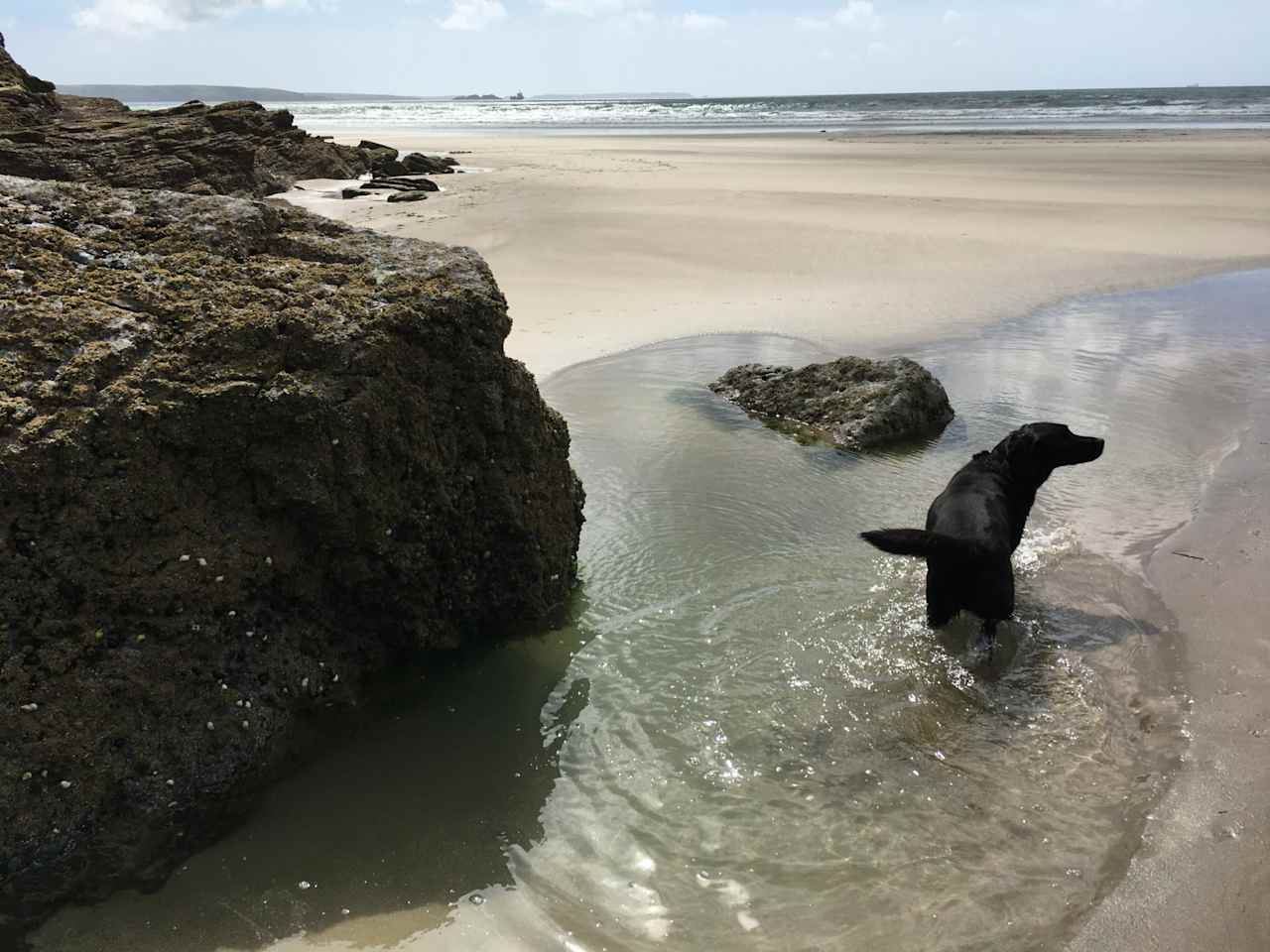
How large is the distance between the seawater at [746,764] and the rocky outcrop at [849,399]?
0.80m

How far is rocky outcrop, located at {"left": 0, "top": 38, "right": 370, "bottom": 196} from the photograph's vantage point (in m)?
13.3

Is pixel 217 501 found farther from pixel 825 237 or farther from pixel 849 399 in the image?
pixel 825 237

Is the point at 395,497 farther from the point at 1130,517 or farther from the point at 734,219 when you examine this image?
the point at 734,219

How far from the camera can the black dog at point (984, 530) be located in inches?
154

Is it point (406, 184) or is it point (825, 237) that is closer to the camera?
point (825, 237)

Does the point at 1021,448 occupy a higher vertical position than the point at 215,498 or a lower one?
lower

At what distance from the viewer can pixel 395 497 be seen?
3.45 meters

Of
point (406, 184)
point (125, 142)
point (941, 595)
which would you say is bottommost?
point (941, 595)

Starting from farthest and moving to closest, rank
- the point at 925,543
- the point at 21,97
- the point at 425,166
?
the point at 425,166
the point at 21,97
the point at 925,543

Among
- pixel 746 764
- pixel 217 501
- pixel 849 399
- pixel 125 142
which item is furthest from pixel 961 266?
pixel 125 142

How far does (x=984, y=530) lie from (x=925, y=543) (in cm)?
37

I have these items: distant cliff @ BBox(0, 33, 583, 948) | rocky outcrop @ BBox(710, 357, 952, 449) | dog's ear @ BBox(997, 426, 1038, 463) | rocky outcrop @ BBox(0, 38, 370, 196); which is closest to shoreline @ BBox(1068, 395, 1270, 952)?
dog's ear @ BBox(997, 426, 1038, 463)

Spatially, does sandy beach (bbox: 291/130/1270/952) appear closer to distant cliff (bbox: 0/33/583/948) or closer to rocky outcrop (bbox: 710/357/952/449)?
rocky outcrop (bbox: 710/357/952/449)

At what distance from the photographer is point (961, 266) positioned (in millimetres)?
12125
